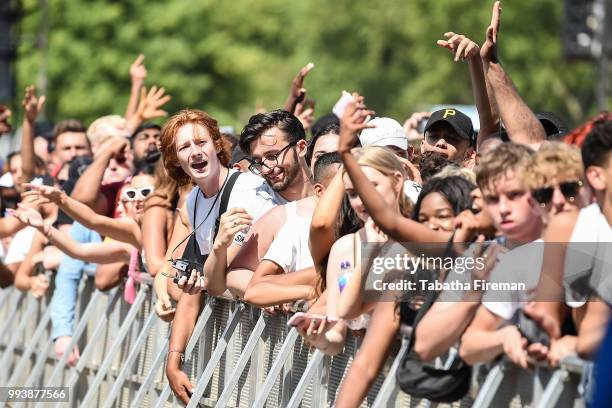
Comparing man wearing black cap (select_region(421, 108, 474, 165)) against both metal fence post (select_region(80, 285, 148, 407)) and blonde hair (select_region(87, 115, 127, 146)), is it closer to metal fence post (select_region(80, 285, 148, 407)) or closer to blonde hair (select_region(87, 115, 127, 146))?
metal fence post (select_region(80, 285, 148, 407))

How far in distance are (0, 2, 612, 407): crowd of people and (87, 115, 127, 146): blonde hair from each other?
6 centimetres

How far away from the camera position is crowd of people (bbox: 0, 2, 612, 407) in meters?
5.28

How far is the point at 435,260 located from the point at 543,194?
570mm

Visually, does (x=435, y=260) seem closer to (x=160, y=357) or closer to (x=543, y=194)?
(x=543, y=194)

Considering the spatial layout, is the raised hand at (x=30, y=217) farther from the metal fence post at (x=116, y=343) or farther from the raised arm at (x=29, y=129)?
the raised arm at (x=29, y=129)

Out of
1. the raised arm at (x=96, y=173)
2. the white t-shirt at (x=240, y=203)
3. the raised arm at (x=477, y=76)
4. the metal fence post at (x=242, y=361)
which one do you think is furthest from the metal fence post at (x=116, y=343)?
the raised arm at (x=477, y=76)

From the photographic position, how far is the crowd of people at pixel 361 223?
528 centimetres

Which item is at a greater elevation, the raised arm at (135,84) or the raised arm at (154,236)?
the raised arm at (135,84)

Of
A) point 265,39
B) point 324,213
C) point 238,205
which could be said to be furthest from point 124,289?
point 265,39

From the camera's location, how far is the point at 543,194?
5.45 m

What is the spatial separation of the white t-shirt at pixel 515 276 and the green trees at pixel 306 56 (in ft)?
120

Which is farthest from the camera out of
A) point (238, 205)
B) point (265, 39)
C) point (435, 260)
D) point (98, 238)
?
point (265, 39)

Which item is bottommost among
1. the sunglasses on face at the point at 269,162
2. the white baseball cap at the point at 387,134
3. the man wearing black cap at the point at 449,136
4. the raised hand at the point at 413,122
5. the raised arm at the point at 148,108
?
the sunglasses on face at the point at 269,162

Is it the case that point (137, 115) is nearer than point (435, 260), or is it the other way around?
point (435, 260)
